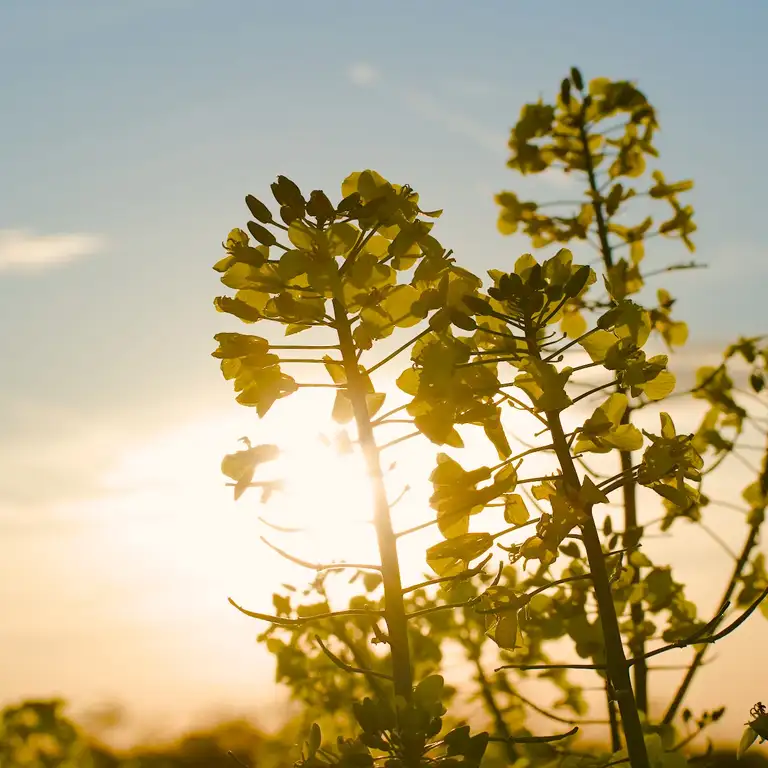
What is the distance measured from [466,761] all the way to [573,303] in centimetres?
399

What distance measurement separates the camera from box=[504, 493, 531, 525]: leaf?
3049 millimetres

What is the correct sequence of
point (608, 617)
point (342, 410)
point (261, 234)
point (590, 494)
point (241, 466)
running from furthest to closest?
1. point (342, 410)
2. point (261, 234)
3. point (241, 466)
4. point (608, 617)
5. point (590, 494)

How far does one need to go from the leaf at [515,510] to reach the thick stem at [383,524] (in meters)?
0.45

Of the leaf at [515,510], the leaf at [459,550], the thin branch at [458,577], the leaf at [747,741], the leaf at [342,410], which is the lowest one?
the leaf at [747,741]

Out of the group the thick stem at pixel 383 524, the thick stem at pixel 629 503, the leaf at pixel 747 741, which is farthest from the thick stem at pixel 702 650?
the thick stem at pixel 383 524

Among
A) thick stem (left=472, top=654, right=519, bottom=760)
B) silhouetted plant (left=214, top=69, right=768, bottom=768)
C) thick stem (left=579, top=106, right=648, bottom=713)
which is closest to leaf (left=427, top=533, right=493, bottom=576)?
silhouetted plant (left=214, top=69, right=768, bottom=768)

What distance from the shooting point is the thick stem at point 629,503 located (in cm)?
478

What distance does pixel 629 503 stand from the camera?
5902 millimetres

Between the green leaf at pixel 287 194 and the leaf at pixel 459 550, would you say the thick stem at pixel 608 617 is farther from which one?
the green leaf at pixel 287 194

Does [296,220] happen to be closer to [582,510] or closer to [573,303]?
[582,510]

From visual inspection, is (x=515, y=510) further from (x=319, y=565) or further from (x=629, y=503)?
(x=629, y=503)

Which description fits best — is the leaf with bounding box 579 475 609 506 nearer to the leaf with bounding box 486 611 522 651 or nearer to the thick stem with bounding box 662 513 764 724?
the leaf with bounding box 486 611 522 651

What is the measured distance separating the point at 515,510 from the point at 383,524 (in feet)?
1.64

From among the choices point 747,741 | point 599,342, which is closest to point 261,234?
point 599,342
